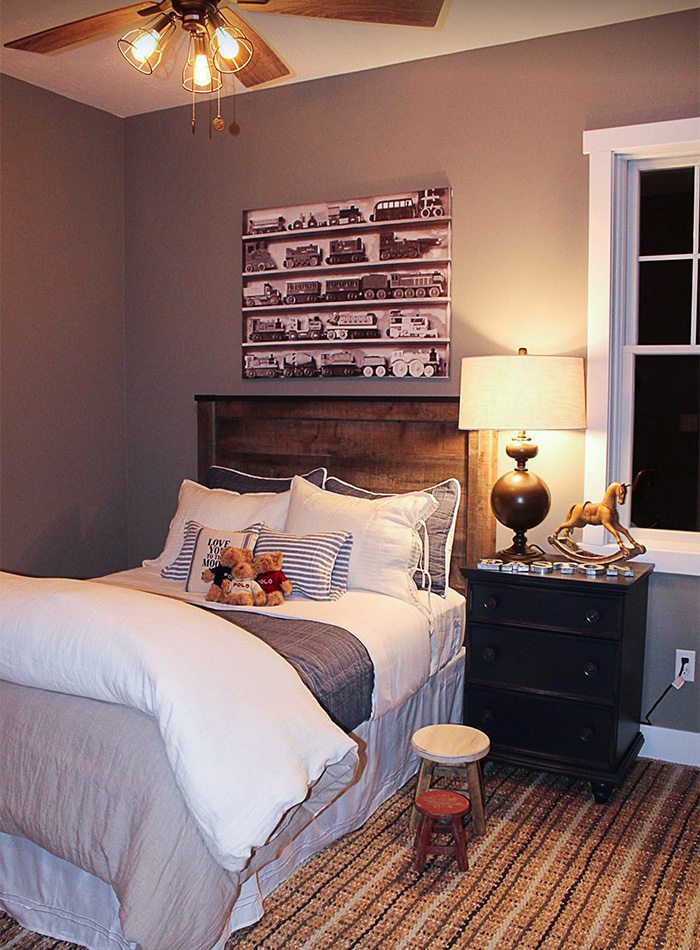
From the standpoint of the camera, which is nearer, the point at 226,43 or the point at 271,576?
the point at 226,43

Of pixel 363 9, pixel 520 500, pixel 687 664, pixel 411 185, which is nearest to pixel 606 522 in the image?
pixel 520 500

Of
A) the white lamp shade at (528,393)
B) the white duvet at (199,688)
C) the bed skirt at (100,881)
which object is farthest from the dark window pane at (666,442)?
the white duvet at (199,688)

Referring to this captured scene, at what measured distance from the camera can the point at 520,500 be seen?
326cm

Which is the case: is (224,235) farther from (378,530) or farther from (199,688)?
(199,688)

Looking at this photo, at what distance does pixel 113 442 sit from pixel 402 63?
7.33ft

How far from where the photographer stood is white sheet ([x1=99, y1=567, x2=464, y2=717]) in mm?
2791

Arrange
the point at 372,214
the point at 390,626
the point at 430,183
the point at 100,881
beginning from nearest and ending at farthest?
the point at 100,881 < the point at 390,626 < the point at 430,183 < the point at 372,214

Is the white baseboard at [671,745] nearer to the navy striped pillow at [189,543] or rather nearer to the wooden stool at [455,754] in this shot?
the wooden stool at [455,754]

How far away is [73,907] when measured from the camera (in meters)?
2.19

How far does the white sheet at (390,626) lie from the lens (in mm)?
2791

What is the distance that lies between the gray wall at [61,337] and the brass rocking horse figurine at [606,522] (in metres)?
2.33

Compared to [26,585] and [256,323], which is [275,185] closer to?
[256,323]

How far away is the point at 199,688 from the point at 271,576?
1.09 m

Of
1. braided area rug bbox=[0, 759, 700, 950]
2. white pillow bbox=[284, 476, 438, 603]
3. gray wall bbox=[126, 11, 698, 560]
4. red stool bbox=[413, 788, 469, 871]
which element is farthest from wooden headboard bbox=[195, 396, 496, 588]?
red stool bbox=[413, 788, 469, 871]
